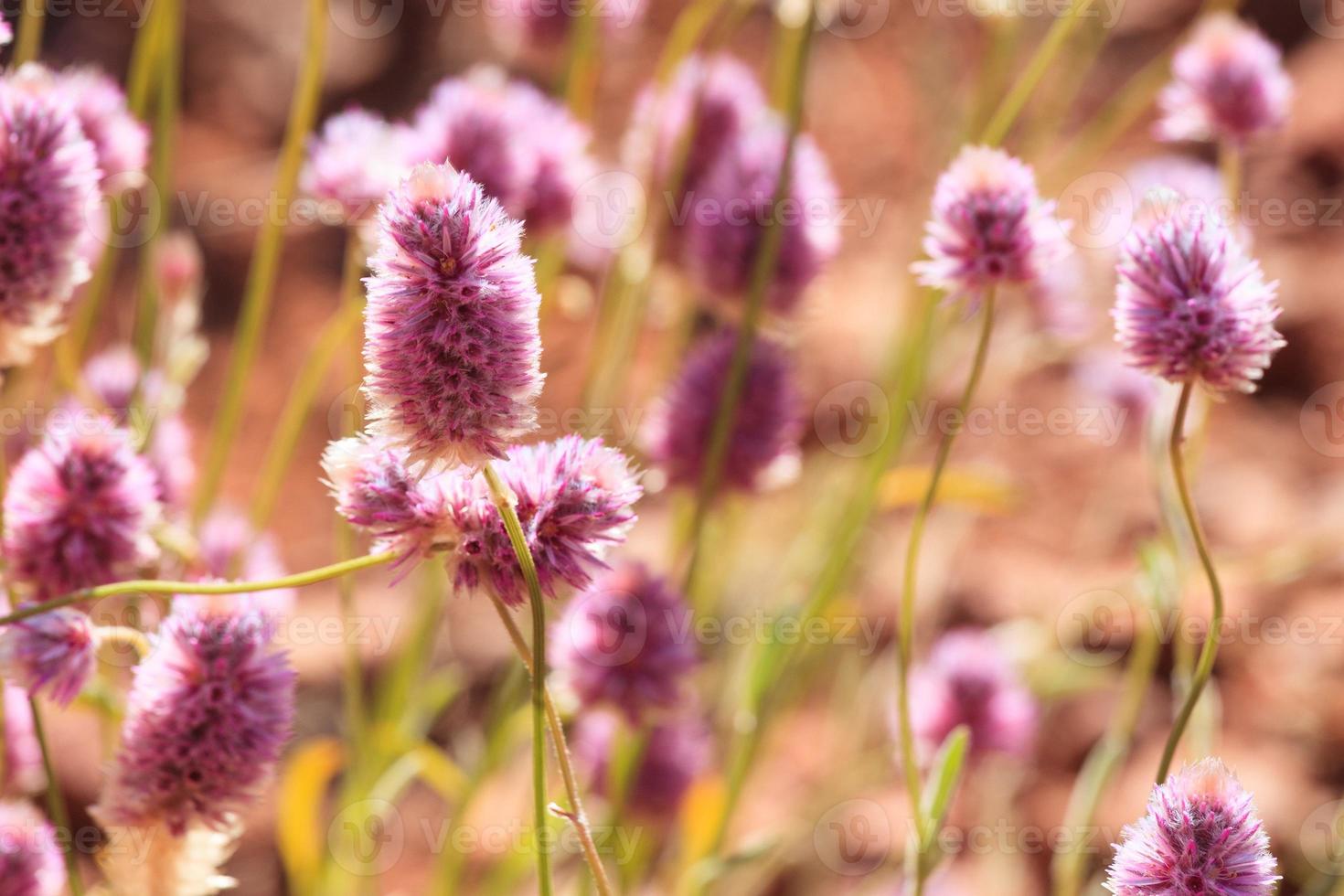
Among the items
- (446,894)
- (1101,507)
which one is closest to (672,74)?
(446,894)

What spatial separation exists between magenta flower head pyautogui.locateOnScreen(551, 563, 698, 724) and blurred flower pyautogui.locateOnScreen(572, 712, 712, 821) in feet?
0.71

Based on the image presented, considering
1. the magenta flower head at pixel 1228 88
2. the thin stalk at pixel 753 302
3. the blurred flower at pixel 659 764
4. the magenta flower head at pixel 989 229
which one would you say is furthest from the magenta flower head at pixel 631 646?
the magenta flower head at pixel 1228 88

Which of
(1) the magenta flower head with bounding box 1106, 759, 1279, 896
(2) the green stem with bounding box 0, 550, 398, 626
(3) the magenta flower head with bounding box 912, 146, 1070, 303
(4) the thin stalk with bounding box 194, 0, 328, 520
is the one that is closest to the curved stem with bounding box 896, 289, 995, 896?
(3) the magenta flower head with bounding box 912, 146, 1070, 303

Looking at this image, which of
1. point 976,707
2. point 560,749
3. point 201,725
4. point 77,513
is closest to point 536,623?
point 560,749

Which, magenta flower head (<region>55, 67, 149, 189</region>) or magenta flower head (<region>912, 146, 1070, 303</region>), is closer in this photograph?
magenta flower head (<region>912, 146, 1070, 303</region>)

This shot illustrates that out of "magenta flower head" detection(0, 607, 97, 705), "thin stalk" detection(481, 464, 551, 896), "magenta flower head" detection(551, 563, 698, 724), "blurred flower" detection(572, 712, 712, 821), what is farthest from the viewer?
"blurred flower" detection(572, 712, 712, 821)

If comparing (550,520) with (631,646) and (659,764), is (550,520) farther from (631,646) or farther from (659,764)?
(659,764)

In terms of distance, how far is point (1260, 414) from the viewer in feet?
6.20

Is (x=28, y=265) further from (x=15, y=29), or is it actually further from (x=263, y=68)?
(x=263, y=68)

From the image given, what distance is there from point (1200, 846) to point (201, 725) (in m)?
0.44

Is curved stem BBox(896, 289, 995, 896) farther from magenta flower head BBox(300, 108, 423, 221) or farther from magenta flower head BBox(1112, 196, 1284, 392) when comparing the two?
magenta flower head BBox(300, 108, 423, 221)

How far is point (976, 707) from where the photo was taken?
3.41 feet

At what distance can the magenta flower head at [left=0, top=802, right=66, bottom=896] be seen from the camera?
61 cm

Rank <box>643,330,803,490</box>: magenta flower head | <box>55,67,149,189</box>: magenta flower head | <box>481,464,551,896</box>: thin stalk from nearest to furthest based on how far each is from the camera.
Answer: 1. <box>481,464,551,896</box>: thin stalk
2. <box>55,67,149,189</box>: magenta flower head
3. <box>643,330,803,490</box>: magenta flower head
